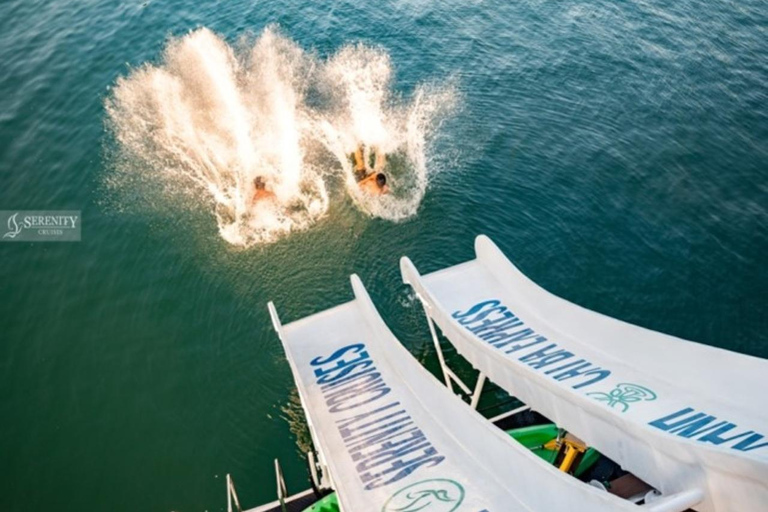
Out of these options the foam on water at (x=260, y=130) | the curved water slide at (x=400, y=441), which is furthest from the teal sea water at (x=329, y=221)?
the curved water slide at (x=400, y=441)

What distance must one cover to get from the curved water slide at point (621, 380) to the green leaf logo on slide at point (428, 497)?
257 centimetres

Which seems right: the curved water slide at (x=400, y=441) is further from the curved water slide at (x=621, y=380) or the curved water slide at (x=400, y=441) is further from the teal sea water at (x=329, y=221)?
the teal sea water at (x=329, y=221)

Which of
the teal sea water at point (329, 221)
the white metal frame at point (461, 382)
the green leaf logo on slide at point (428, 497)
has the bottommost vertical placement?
the green leaf logo on slide at point (428, 497)

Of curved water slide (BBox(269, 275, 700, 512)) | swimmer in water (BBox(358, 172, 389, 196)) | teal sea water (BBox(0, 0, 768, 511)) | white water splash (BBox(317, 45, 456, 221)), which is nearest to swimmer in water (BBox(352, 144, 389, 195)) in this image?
swimmer in water (BBox(358, 172, 389, 196))

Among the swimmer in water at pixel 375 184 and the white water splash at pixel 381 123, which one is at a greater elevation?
the white water splash at pixel 381 123

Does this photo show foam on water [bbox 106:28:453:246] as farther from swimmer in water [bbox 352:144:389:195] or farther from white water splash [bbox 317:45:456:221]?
swimmer in water [bbox 352:144:389:195]

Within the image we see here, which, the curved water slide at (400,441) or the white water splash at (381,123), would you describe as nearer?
the curved water slide at (400,441)

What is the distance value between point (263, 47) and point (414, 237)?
1426 cm

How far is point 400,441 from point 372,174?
11060mm

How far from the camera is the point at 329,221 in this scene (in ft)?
62.9

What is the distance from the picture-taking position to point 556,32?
2838cm

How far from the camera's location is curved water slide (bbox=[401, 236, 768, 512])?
8.16 m

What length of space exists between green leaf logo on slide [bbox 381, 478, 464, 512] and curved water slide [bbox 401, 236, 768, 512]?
2.57 m

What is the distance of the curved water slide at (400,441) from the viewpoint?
28.0ft
